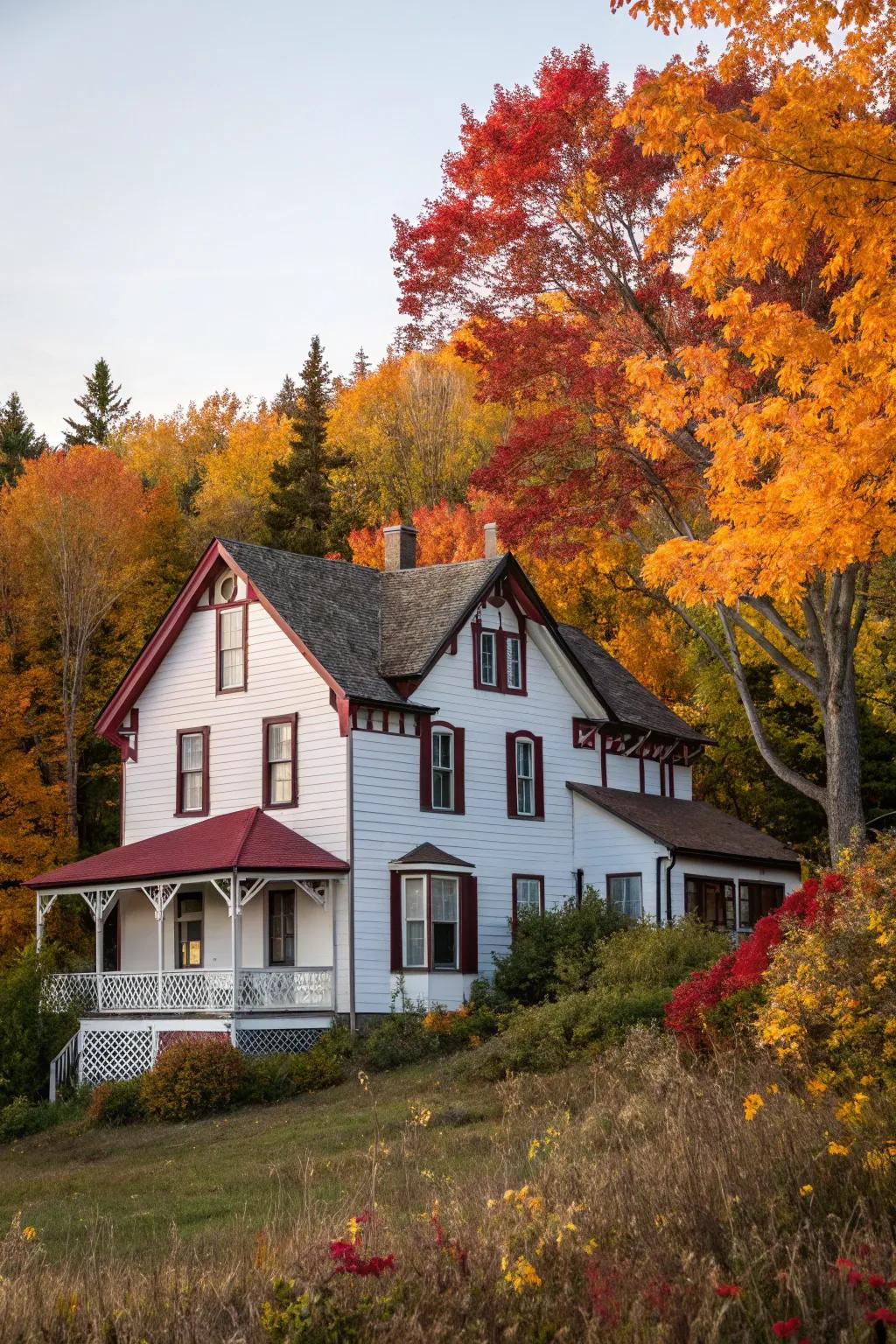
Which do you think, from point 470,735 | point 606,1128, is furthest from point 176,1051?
point 606,1128

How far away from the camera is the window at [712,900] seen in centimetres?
3403

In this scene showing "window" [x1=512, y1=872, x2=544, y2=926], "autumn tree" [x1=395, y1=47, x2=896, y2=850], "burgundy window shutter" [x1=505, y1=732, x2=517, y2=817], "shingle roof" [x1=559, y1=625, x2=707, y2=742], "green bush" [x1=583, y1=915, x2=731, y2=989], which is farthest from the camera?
"shingle roof" [x1=559, y1=625, x2=707, y2=742]

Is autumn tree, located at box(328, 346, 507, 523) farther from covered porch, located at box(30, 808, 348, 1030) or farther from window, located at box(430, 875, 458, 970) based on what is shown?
window, located at box(430, 875, 458, 970)

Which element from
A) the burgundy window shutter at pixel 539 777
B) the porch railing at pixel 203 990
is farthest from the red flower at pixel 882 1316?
the burgundy window shutter at pixel 539 777

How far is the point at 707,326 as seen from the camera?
21844 mm

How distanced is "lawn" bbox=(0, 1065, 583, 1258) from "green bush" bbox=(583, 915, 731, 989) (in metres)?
3.76

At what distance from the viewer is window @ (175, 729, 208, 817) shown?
3169 cm

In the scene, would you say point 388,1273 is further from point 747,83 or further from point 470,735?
point 470,735

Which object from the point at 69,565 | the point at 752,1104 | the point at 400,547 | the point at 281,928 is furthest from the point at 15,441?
the point at 752,1104

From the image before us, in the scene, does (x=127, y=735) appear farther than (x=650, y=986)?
Yes

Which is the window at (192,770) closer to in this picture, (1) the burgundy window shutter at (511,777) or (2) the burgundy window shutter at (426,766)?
(2) the burgundy window shutter at (426,766)

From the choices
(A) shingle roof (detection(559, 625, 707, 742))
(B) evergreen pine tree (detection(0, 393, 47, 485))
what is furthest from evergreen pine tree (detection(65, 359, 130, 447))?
(A) shingle roof (detection(559, 625, 707, 742))

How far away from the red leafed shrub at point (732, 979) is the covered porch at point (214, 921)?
1127 cm

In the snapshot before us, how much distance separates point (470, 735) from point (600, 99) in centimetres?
1386
